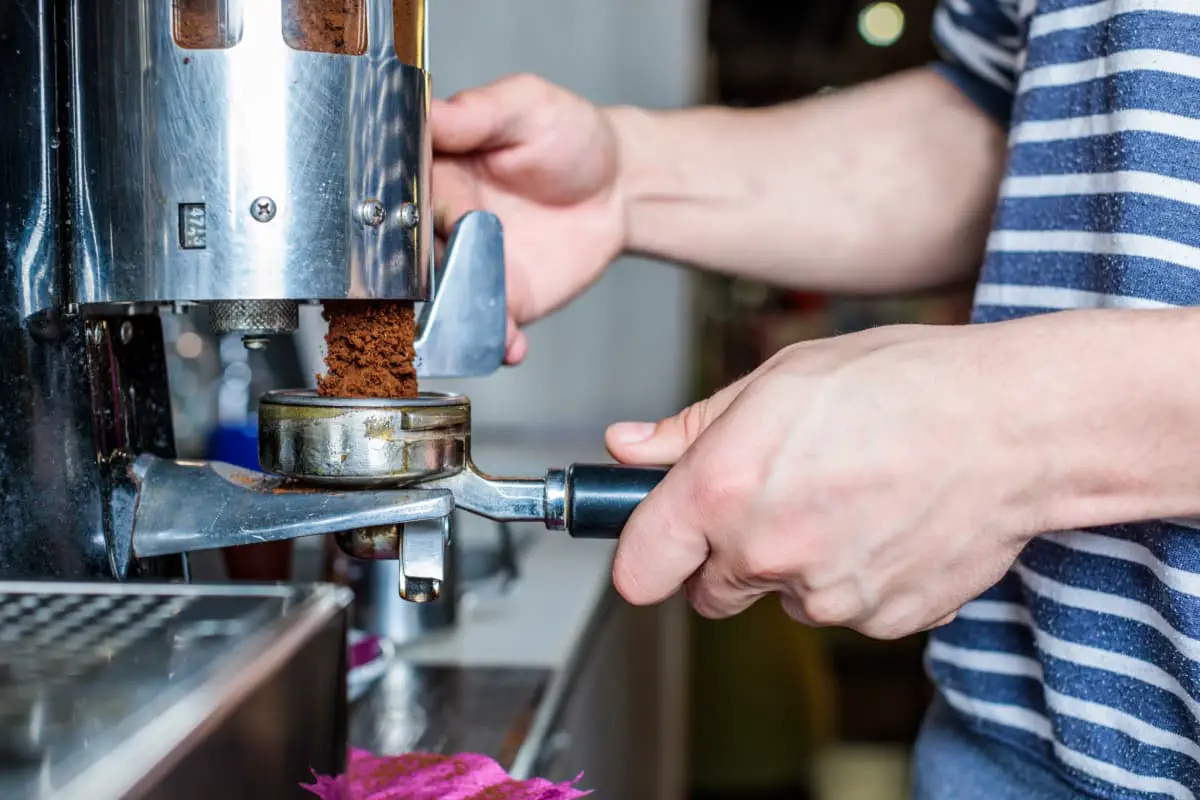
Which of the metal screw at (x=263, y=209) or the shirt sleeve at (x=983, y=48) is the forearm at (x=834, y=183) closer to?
the shirt sleeve at (x=983, y=48)

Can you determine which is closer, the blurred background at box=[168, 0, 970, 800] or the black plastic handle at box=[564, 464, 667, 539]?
the black plastic handle at box=[564, 464, 667, 539]

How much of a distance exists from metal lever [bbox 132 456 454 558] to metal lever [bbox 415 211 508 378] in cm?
13

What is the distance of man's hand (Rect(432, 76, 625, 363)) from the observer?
29.1 inches

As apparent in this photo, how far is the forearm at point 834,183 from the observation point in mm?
861

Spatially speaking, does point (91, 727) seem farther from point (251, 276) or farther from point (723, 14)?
point (723, 14)

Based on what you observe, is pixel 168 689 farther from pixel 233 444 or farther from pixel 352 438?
pixel 233 444

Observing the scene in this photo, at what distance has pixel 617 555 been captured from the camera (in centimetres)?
50

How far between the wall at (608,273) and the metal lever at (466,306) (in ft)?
4.18

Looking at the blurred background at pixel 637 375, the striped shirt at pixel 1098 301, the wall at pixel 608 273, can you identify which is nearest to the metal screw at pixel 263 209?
the striped shirt at pixel 1098 301

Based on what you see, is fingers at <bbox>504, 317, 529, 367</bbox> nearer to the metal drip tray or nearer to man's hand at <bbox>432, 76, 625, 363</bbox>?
man's hand at <bbox>432, 76, 625, 363</bbox>

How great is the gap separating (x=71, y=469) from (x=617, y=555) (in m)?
0.23

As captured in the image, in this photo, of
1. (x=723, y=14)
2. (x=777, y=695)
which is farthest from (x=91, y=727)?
(x=723, y=14)

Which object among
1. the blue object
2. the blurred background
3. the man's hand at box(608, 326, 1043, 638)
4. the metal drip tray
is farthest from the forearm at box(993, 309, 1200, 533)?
the blurred background

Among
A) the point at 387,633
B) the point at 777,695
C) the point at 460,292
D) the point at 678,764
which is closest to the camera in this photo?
the point at 460,292
